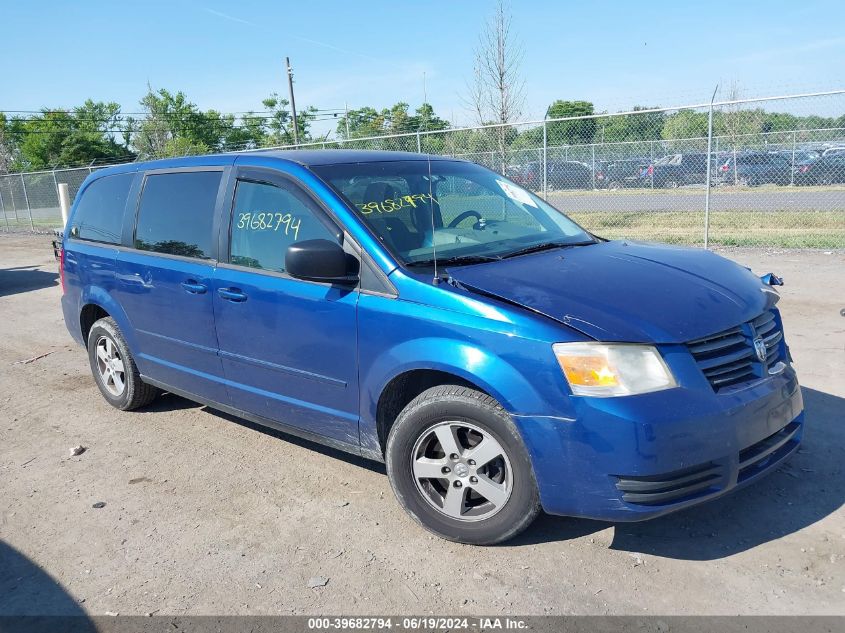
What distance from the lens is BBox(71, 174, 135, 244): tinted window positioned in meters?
5.16

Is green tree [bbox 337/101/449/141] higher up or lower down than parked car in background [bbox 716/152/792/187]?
higher up

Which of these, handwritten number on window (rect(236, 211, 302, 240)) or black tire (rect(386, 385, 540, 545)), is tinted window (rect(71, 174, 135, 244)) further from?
black tire (rect(386, 385, 540, 545))

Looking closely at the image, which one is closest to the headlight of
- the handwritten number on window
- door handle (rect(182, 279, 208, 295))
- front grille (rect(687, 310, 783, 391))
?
front grille (rect(687, 310, 783, 391))

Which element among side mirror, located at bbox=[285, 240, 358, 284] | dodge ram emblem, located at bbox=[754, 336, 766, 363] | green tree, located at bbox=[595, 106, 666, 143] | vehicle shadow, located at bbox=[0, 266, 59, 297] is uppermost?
green tree, located at bbox=[595, 106, 666, 143]

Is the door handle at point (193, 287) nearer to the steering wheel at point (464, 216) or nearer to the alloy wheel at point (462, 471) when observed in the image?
the steering wheel at point (464, 216)

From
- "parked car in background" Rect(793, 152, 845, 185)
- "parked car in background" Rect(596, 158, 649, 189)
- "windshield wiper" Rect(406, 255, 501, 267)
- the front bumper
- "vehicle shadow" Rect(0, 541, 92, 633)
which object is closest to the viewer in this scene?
the front bumper

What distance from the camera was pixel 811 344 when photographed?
598 cm

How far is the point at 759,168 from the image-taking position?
17.5m

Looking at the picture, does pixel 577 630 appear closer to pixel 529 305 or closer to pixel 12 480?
pixel 529 305

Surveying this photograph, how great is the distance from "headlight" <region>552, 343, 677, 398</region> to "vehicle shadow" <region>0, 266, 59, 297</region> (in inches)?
435

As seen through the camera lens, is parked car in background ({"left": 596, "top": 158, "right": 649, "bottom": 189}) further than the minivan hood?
Yes

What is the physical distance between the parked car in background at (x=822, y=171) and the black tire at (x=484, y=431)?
16.3 meters

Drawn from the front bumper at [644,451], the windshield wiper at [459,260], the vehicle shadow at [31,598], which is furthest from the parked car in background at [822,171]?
the vehicle shadow at [31,598]

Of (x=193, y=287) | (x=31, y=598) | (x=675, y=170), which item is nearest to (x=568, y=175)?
(x=675, y=170)
